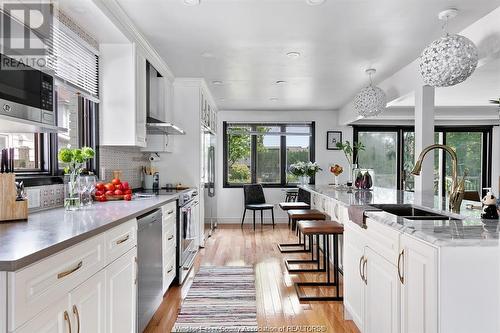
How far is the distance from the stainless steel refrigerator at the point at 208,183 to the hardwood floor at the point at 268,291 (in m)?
0.58

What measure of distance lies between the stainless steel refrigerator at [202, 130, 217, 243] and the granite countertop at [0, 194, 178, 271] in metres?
3.09

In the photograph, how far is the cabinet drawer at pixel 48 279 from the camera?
1.05 metres

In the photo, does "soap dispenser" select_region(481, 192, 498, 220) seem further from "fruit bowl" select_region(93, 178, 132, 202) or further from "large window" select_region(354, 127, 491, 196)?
"large window" select_region(354, 127, 491, 196)

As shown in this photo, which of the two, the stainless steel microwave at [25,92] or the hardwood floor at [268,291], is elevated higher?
the stainless steel microwave at [25,92]

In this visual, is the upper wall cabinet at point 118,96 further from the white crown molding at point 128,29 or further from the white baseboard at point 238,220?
the white baseboard at point 238,220

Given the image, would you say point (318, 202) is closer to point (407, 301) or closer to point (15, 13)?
point (407, 301)

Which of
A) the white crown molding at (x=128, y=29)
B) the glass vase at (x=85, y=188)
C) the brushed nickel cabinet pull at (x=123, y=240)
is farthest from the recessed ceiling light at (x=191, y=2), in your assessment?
the brushed nickel cabinet pull at (x=123, y=240)

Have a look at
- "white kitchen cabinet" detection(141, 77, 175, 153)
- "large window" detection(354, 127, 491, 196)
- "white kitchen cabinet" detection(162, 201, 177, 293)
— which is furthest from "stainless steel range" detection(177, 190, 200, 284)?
"large window" detection(354, 127, 491, 196)

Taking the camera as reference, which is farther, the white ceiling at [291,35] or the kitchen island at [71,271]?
the white ceiling at [291,35]

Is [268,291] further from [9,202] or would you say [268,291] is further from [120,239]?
[9,202]

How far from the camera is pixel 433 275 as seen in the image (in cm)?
144

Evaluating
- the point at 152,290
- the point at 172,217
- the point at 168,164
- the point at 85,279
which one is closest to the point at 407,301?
the point at 85,279

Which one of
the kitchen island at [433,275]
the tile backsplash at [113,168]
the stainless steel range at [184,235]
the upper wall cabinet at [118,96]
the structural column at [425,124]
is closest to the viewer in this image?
the kitchen island at [433,275]

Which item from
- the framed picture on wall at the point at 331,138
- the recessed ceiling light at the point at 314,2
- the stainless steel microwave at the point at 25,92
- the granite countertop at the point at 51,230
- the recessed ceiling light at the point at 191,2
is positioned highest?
the recessed ceiling light at the point at 191,2
